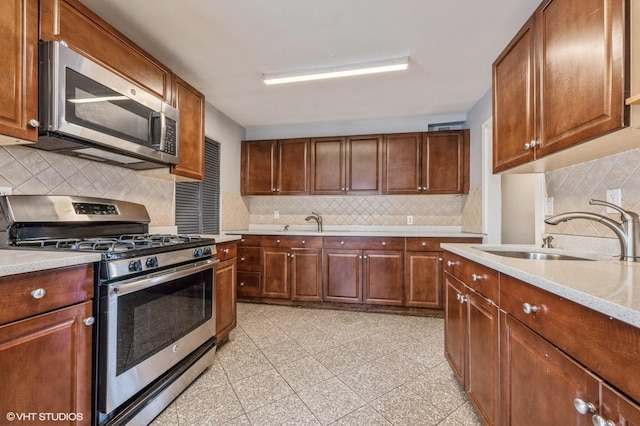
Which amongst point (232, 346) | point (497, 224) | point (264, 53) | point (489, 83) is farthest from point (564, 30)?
point (232, 346)

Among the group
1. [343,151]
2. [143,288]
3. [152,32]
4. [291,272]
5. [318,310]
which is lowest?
[318,310]

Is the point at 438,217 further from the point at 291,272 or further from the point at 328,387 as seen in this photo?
the point at 328,387

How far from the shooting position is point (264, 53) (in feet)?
7.63

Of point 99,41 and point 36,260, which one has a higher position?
point 99,41

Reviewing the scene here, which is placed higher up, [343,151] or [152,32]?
[152,32]

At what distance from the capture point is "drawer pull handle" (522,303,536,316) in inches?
38.8

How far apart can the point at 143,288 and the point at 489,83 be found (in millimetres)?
3315

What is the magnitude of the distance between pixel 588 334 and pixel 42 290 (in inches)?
68.8

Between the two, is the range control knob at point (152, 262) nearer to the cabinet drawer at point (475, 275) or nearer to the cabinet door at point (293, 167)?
the cabinet drawer at point (475, 275)

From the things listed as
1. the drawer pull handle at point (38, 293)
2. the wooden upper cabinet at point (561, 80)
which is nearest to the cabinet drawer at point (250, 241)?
the drawer pull handle at point (38, 293)

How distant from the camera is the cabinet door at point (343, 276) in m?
3.39

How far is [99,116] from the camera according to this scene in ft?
5.31

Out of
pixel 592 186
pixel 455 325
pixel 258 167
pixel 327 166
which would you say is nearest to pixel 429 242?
pixel 455 325

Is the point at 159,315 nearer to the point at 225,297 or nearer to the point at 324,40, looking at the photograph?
the point at 225,297
